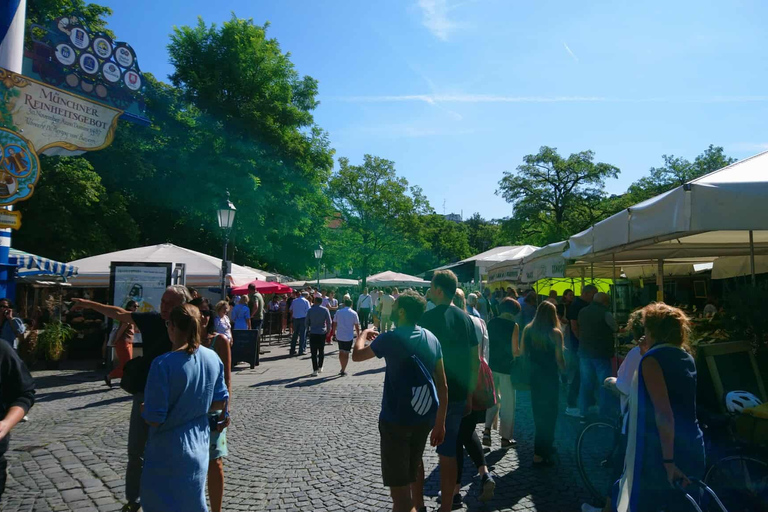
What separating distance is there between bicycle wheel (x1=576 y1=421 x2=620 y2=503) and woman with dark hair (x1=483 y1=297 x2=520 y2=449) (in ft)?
5.22

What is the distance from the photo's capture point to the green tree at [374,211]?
44250mm

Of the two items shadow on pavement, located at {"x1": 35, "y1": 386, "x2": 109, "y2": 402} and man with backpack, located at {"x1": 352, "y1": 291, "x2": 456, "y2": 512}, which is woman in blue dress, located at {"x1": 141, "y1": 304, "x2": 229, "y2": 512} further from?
shadow on pavement, located at {"x1": 35, "y1": 386, "x2": 109, "y2": 402}

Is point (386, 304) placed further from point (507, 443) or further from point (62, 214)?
point (62, 214)

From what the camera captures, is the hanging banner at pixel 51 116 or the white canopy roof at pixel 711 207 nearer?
the white canopy roof at pixel 711 207

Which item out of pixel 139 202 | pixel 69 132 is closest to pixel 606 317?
pixel 69 132

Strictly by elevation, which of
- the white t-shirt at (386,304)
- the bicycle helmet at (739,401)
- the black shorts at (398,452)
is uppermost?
the white t-shirt at (386,304)

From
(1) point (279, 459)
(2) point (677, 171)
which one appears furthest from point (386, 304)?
(2) point (677, 171)

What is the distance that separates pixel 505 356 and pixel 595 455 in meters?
1.97

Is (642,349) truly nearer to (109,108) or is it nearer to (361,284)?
(109,108)

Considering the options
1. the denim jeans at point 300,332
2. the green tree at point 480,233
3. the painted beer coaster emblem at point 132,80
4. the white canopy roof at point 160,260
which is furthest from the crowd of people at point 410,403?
the green tree at point 480,233

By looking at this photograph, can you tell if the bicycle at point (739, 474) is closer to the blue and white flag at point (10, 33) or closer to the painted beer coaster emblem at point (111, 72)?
the blue and white flag at point (10, 33)

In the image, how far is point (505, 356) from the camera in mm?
6273

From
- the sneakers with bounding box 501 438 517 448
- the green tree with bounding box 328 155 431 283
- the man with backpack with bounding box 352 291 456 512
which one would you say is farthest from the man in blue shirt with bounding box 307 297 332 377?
the green tree with bounding box 328 155 431 283

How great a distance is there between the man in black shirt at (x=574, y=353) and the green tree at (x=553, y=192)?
3278 cm
